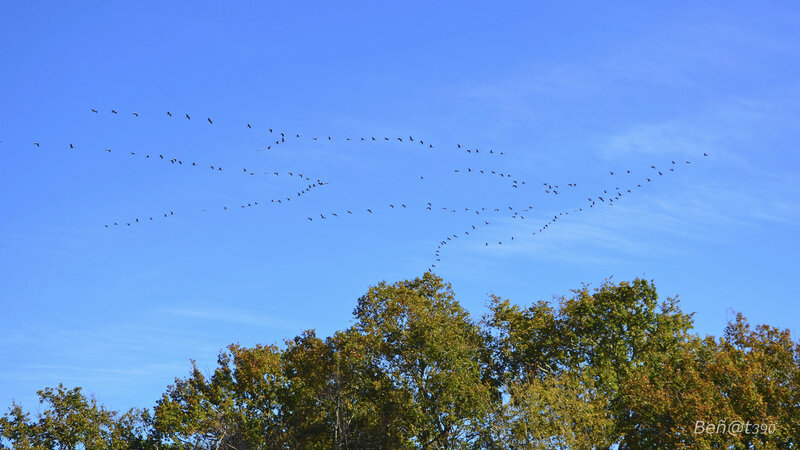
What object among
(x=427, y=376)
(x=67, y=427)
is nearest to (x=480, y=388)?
(x=427, y=376)

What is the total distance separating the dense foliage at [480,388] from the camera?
1606 inches

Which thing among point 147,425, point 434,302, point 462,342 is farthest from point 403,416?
point 147,425

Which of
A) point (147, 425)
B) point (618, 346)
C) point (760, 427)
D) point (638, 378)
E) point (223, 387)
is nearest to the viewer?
point (760, 427)

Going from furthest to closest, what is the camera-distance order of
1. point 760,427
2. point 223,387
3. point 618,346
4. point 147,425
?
point 147,425 < point 223,387 < point 618,346 < point 760,427

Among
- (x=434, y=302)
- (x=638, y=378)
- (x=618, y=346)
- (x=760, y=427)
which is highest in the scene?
(x=434, y=302)

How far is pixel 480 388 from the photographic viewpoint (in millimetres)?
47312

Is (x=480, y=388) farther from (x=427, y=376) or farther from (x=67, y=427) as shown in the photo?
(x=67, y=427)

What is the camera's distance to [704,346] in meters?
51.6

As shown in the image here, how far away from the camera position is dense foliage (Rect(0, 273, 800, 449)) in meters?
40.8

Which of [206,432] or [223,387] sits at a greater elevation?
[223,387]

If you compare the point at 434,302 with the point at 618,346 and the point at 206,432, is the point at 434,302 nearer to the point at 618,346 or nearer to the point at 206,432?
the point at 618,346

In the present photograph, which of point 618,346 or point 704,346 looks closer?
point 704,346

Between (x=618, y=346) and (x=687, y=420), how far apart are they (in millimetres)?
15363

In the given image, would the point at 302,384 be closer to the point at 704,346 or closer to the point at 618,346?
the point at 618,346
